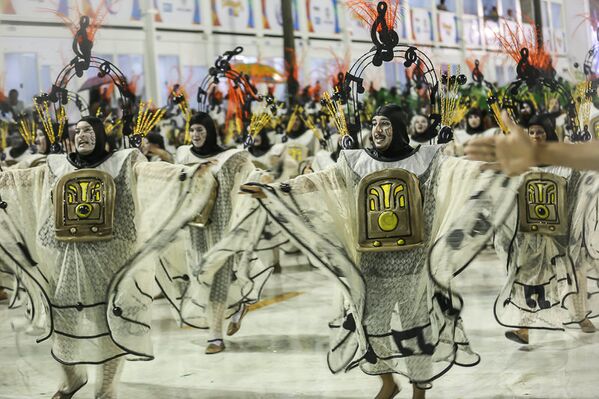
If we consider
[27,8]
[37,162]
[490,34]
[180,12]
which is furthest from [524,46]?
[180,12]

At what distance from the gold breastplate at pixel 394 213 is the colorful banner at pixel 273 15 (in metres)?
11.4

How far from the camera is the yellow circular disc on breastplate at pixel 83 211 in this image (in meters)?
4.23

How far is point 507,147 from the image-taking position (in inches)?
89.5

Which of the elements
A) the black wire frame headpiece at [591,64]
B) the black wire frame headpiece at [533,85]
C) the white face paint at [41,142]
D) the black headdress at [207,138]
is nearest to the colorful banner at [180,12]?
the white face paint at [41,142]

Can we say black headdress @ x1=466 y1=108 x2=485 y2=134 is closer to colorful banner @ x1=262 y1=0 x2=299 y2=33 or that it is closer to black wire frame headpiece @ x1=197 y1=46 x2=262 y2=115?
black wire frame headpiece @ x1=197 y1=46 x2=262 y2=115

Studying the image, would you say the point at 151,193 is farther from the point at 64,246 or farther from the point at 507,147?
the point at 507,147

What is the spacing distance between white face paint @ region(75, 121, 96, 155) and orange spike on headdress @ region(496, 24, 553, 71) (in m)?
2.75

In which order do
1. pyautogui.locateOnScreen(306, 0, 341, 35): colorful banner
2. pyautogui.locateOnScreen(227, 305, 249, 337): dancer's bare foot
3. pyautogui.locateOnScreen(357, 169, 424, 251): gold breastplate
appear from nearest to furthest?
1. pyautogui.locateOnScreen(357, 169, 424, 251): gold breastplate
2. pyautogui.locateOnScreen(227, 305, 249, 337): dancer's bare foot
3. pyautogui.locateOnScreen(306, 0, 341, 35): colorful banner

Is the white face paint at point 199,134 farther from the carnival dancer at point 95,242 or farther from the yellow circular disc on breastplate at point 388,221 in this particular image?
the yellow circular disc on breastplate at point 388,221

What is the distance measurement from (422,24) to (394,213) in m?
6.79

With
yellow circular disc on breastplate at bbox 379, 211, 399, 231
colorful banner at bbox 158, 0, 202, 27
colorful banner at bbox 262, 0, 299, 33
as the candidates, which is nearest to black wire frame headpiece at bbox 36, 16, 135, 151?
yellow circular disc on breastplate at bbox 379, 211, 399, 231

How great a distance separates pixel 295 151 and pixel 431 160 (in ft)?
19.0

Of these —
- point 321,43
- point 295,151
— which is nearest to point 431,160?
point 295,151

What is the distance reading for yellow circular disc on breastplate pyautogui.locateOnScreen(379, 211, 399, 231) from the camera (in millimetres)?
3828
